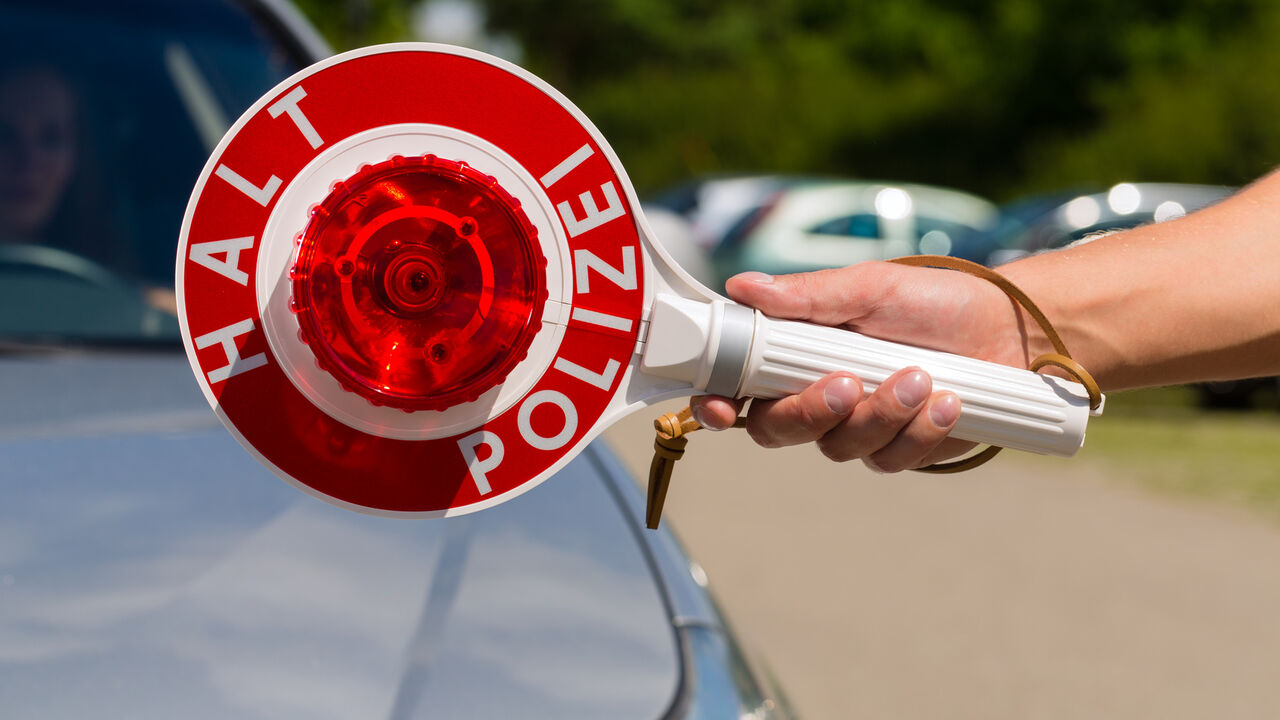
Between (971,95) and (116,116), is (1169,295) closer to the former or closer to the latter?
(116,116)

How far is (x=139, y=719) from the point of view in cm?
102

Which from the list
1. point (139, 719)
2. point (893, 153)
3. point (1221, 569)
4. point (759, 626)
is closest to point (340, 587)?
point (139, 719)

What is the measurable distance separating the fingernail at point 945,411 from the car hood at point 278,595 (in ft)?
1.35

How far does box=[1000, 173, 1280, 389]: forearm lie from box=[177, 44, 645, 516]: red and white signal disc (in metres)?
0.76

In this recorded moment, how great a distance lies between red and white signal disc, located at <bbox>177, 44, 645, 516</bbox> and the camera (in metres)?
0.92

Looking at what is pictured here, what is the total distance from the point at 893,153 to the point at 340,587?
84.5ft

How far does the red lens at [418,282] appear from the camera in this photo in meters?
0.91

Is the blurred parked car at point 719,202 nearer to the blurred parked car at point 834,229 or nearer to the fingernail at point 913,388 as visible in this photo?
the blurred parked car at point 834,229

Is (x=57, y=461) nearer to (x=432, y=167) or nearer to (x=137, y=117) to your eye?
(x=432, y=167)

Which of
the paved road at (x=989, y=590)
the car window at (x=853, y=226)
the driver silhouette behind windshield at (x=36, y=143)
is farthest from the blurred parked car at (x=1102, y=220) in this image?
the driver silhouette behind windshield at (x=36, y=143)

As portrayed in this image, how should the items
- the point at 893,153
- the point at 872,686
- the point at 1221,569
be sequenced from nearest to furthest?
the point at 872,686 < the point at 1221,569 < the point at 893,153

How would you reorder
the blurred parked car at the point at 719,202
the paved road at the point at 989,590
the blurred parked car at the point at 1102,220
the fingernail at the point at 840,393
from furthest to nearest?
the blurred parked car at the point at 719,202 < the blurred parked car at the point at 1102,220 < the paved road at the point at 989,590 < the fingernail at the point at 840,393

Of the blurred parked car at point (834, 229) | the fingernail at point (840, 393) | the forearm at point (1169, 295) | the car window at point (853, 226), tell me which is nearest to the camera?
the fingernail at point (840, 393)

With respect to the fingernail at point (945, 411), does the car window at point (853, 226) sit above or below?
above
